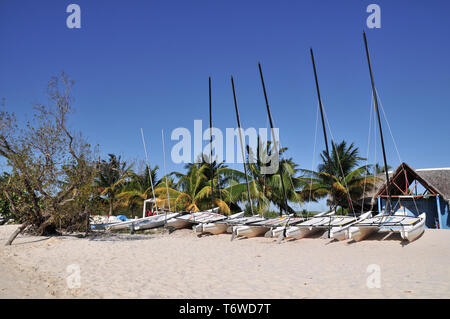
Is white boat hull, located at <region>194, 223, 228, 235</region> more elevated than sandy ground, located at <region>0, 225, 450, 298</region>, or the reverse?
sandy ground, located at <region>0, 225, 450, 298</region>

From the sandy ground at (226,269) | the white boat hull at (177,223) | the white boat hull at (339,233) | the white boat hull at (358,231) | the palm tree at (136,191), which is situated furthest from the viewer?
the palm tree at (136,191)

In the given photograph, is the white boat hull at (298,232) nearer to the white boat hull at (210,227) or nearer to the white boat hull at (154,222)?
the white boat hull at (210,227)

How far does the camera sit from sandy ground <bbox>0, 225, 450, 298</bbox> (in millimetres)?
6145

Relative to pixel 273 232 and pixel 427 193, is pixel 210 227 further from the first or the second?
pixel 427 193

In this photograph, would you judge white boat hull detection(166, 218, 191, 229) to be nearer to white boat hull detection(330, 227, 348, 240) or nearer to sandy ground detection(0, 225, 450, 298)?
sandy ground detection(0, 225, 450, 298)

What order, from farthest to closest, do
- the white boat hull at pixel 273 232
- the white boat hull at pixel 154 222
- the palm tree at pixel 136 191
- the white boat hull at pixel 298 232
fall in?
the palm tree at pixel 136 191 < the white boat hull at pixel 154 222 < the white boat hull at pixel 273 232 < the white boat hull at pixel 298 232

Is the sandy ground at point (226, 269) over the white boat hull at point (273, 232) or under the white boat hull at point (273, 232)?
over

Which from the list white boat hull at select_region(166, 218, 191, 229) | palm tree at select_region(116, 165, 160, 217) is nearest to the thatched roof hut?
white boat hull at select_region(166, 218, 191, 229)

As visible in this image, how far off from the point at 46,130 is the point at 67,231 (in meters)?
5.77

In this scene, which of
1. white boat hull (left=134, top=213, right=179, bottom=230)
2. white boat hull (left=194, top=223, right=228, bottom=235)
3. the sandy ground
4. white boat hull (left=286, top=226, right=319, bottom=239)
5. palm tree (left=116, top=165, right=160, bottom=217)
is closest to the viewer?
the sandy ground

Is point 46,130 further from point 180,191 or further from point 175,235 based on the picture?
point 180,191

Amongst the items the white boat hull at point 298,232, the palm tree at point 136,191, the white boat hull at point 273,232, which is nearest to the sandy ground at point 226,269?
the white boat hull at point 298,232

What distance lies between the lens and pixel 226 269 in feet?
28.3

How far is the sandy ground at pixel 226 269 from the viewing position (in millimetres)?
6145
